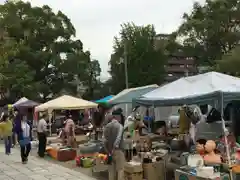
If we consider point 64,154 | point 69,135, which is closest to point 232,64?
point 69,135

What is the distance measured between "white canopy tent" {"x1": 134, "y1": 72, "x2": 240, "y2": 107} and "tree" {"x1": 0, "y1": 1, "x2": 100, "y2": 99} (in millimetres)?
26606

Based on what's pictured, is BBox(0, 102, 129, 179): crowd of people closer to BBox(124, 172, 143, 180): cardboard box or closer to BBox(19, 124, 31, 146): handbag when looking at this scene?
BBox(19, 124, 31, 146): handbag

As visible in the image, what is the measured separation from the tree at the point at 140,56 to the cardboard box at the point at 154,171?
28.8 m

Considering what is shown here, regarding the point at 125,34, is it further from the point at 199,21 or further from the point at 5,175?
the point at 5,175

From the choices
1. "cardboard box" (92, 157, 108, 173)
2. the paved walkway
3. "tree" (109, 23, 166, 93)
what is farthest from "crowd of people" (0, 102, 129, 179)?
"tree" (109, 23, 166, 93)

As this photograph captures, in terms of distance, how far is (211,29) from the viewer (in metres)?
30.8

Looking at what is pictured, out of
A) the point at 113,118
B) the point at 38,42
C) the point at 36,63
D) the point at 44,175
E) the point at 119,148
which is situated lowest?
the point at 44,175

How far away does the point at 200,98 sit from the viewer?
23.5 feet

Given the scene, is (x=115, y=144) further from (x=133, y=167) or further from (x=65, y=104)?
(x=65, y=104)

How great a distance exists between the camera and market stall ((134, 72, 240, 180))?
664cm

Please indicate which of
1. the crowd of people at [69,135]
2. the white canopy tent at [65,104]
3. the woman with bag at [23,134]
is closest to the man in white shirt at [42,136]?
the crowd of people at [69,135]

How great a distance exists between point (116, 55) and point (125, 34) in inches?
109

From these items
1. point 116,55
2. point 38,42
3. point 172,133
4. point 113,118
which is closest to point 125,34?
point 116,55

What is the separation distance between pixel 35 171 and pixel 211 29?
24250 mm
